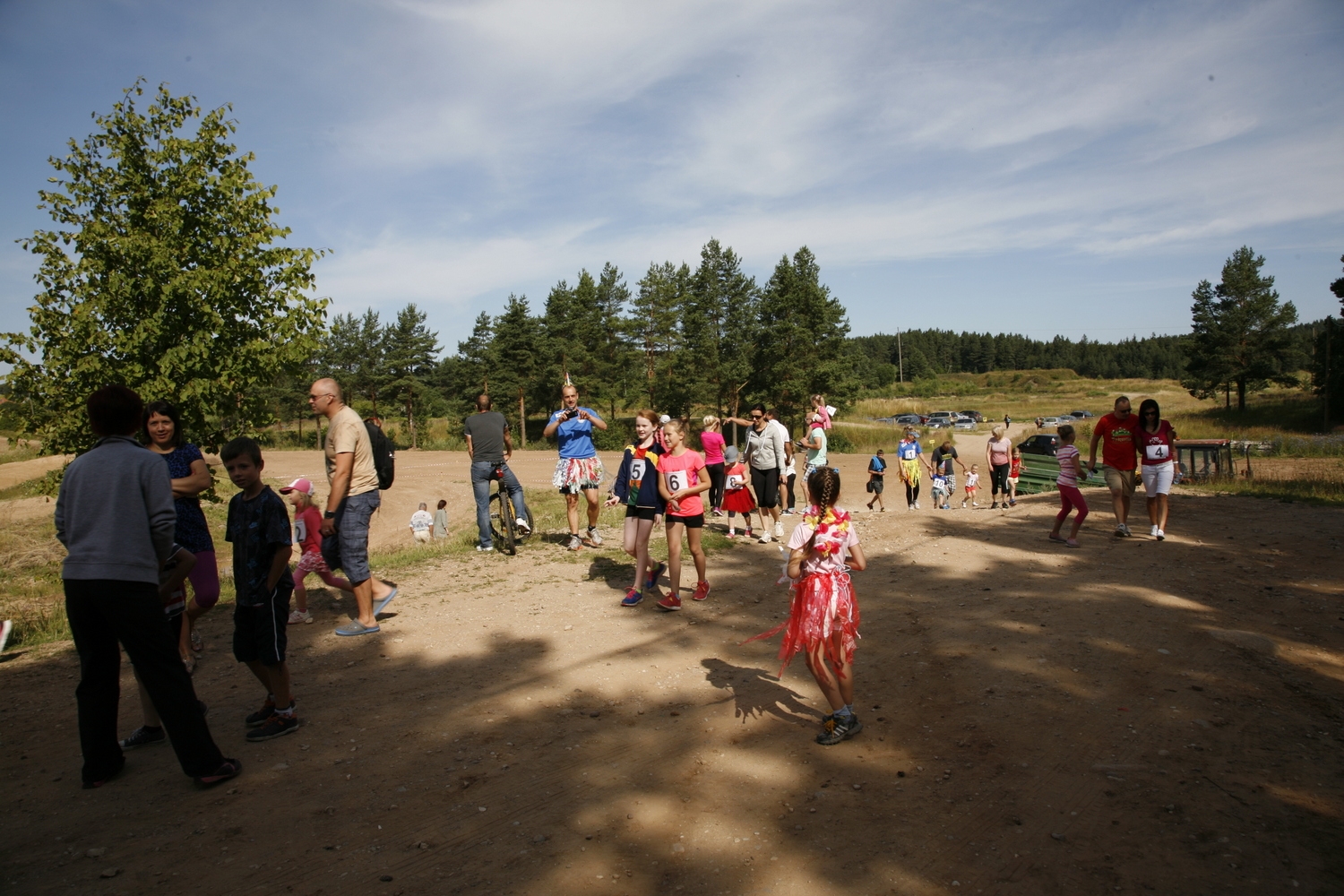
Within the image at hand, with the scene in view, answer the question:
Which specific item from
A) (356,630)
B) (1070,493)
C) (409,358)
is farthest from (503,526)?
(409,358)

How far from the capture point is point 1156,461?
9.66 m

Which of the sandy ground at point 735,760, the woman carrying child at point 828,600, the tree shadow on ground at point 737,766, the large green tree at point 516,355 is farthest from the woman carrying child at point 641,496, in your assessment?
the large green tree at point 516,355

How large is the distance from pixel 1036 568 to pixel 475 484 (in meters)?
6.91

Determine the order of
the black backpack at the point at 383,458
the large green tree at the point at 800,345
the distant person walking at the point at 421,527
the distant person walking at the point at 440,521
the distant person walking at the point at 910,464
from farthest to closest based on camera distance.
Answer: the large green tree at the point at 800,345, the distant person walking at the point at 440,521, the distant person walking at the point at 910,464, the distant person walking at the point at 421,527, the black backpack at the point at 383,458

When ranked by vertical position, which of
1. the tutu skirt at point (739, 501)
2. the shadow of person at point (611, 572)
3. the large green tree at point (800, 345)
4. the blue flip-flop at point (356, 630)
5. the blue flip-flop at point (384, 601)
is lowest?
the shadow of person at point (611, 572)

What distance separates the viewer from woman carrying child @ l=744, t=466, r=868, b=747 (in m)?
4.58

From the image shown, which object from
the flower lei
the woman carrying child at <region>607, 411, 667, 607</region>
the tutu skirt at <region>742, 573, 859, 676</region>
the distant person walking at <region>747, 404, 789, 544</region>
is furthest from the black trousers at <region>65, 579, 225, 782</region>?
the distant person walking at <region>747, 404, 789, 544</region>

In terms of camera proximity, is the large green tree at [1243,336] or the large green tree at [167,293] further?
the large green tree at [1243,336]

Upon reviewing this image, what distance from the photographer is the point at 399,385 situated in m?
57.0

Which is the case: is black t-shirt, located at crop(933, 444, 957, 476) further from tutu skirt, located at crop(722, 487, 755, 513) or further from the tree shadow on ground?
the tree shadow on ground

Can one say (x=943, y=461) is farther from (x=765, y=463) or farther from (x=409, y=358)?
(x=409, y=358)

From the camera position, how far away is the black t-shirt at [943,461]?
17188 mm

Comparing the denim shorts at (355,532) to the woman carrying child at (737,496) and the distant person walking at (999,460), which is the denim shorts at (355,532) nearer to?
the woman carrying child at (737,496)

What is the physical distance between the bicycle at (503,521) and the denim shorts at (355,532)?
144 inches
